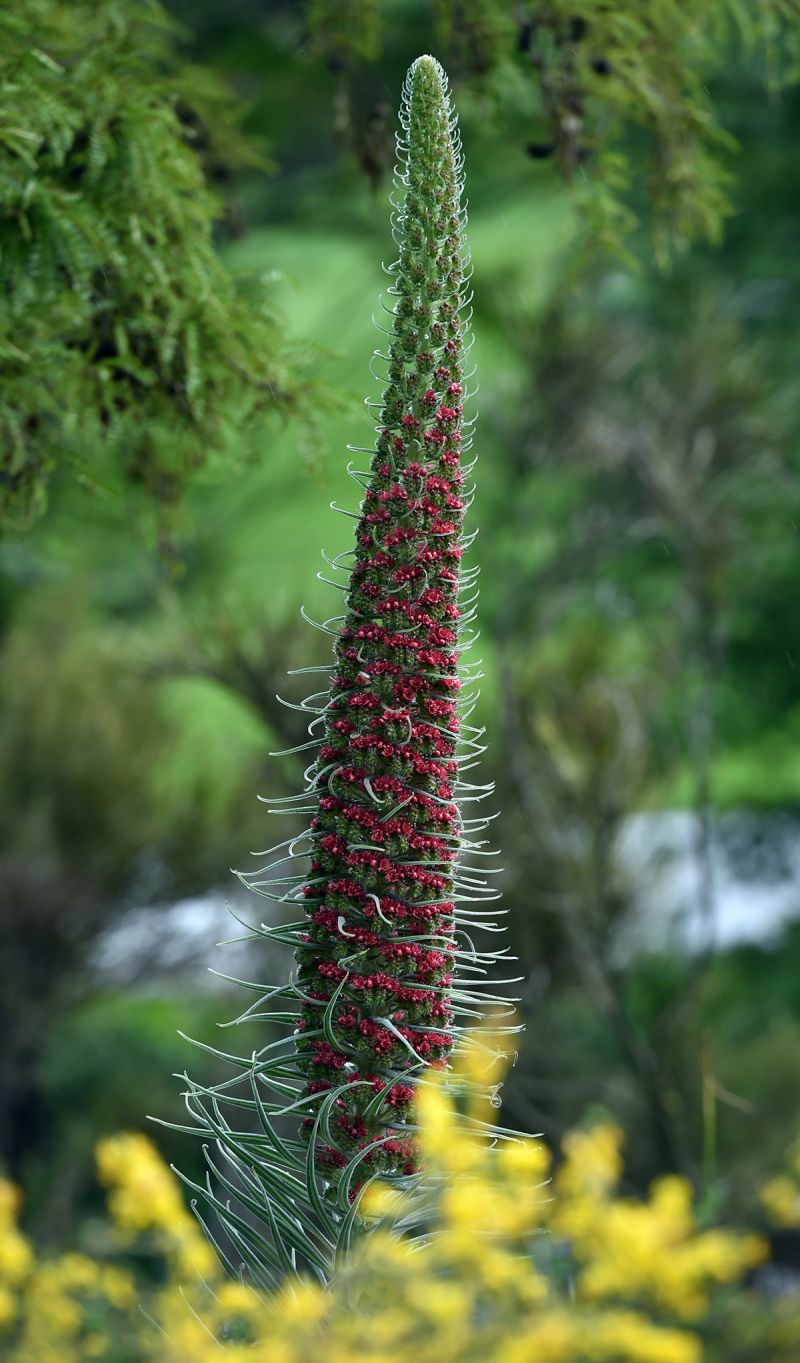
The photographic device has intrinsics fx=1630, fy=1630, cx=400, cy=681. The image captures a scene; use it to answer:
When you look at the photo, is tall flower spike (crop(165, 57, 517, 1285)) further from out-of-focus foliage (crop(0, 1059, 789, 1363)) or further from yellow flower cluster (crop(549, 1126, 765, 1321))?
yellow flower cluster (crop(549, 1126, 765, 1321))

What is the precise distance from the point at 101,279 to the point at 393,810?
5.70ft

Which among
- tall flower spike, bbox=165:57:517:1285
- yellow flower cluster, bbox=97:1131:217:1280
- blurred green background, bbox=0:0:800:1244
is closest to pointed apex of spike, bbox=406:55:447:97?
tall flower spike, bbox=165:57:517:1285

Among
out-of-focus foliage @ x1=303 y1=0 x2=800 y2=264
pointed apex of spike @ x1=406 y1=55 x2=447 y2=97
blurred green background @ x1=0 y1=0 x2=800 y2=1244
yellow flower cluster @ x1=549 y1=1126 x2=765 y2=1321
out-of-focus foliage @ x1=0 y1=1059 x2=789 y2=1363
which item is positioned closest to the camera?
out-of-focus foliage @ x1=0 y1=1059 x2=789 y2=1363

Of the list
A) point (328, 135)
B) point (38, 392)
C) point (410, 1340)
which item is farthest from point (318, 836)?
point (328, 135)

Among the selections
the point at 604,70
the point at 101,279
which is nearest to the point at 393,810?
the point at 101,279

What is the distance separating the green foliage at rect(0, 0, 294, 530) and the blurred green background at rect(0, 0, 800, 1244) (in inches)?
1.3

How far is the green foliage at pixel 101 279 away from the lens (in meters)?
3.20

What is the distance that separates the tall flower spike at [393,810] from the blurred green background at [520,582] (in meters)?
1.25

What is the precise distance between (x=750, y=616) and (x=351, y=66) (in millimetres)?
7957

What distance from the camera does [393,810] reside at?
7.02ft

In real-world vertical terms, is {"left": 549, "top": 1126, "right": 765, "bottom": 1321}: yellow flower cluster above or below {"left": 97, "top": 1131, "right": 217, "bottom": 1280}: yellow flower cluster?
above

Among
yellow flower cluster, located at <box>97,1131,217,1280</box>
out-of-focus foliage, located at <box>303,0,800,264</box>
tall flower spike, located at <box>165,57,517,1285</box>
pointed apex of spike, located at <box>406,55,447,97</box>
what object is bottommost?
yellow flower cluster, located at <box>97,1131,217,1280</box>

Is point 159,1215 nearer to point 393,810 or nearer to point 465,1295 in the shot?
point 393,810

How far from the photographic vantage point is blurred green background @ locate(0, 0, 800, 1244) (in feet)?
14.2
